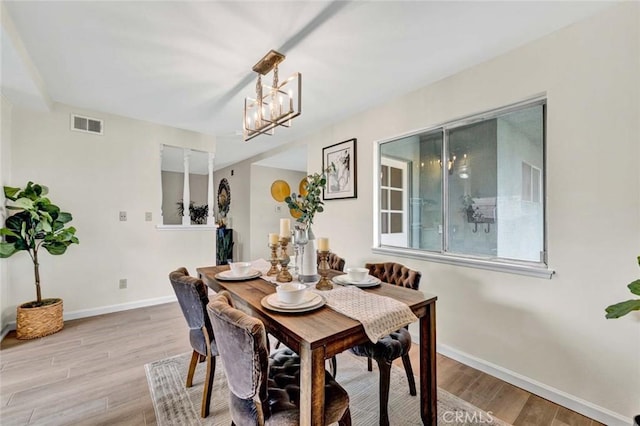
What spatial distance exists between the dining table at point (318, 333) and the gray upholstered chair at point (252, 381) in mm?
115

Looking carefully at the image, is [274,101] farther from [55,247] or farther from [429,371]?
[55,247]

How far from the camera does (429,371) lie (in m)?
1.55

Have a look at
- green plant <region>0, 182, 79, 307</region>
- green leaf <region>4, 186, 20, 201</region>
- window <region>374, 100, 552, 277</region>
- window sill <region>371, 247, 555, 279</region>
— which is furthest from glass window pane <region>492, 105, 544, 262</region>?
green leaf <region>4, 186, 20, 201</region>

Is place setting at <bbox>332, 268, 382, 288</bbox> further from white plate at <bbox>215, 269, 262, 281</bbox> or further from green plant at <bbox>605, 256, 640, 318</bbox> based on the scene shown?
green plant at <bbox>605, 256, 640, 318</bbox>

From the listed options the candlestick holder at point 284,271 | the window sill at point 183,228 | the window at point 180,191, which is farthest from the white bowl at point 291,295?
the window at point 180,191

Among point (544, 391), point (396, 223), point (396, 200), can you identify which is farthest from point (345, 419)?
point (396, 200)

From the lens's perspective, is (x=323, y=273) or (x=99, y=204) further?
(x=99, y=204)

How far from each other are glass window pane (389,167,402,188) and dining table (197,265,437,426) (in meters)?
1.70

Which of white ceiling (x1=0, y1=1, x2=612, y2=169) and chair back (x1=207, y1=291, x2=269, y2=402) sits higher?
white ceiling (x1=0, y1=1, x2=612, y2=169)

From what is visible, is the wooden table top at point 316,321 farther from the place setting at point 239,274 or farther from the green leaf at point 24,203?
the green leaf at point 24,203

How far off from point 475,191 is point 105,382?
11.1 feet

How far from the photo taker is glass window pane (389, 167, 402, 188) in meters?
3.17

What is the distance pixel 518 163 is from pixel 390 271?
4.46 ft

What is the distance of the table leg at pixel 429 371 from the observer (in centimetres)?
155
